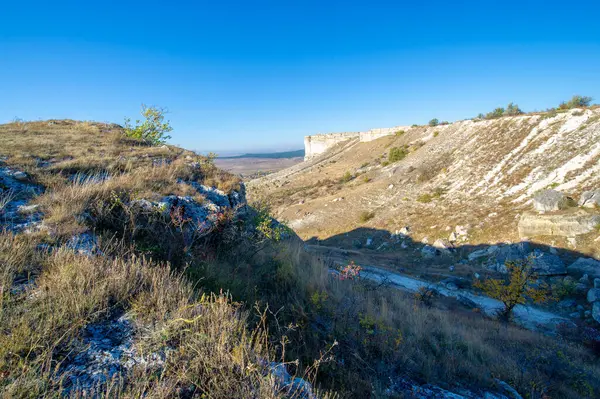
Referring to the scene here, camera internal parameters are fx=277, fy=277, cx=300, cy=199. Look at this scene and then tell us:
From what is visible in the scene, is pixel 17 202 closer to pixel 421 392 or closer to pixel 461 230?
pixel 421 392

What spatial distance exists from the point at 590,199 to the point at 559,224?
2385 mm

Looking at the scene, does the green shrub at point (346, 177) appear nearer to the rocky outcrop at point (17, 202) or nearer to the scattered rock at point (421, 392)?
the scattered rock at point (421, 392)

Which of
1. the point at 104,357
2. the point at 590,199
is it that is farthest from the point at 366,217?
the point at 104,357

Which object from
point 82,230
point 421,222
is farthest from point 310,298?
point 421,222

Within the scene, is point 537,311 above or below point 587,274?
below

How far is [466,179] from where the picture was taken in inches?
910

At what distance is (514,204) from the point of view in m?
18.0

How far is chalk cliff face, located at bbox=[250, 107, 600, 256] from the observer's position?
17.8 meters

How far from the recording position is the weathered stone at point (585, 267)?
37.9 ft

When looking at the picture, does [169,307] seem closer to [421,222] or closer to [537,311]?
[537,311]

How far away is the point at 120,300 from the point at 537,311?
1425cm

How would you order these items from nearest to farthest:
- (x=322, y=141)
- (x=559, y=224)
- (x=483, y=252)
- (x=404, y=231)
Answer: (x=559, y=224)
(x=483, y=252)
(x=404, y=231)
(x=322, y=141)

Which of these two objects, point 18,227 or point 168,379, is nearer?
point 168,379

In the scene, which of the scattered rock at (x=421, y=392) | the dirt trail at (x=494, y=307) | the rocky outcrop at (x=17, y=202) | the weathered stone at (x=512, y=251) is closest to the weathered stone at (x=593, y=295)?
the dirt trail at (x=494, y=307)
